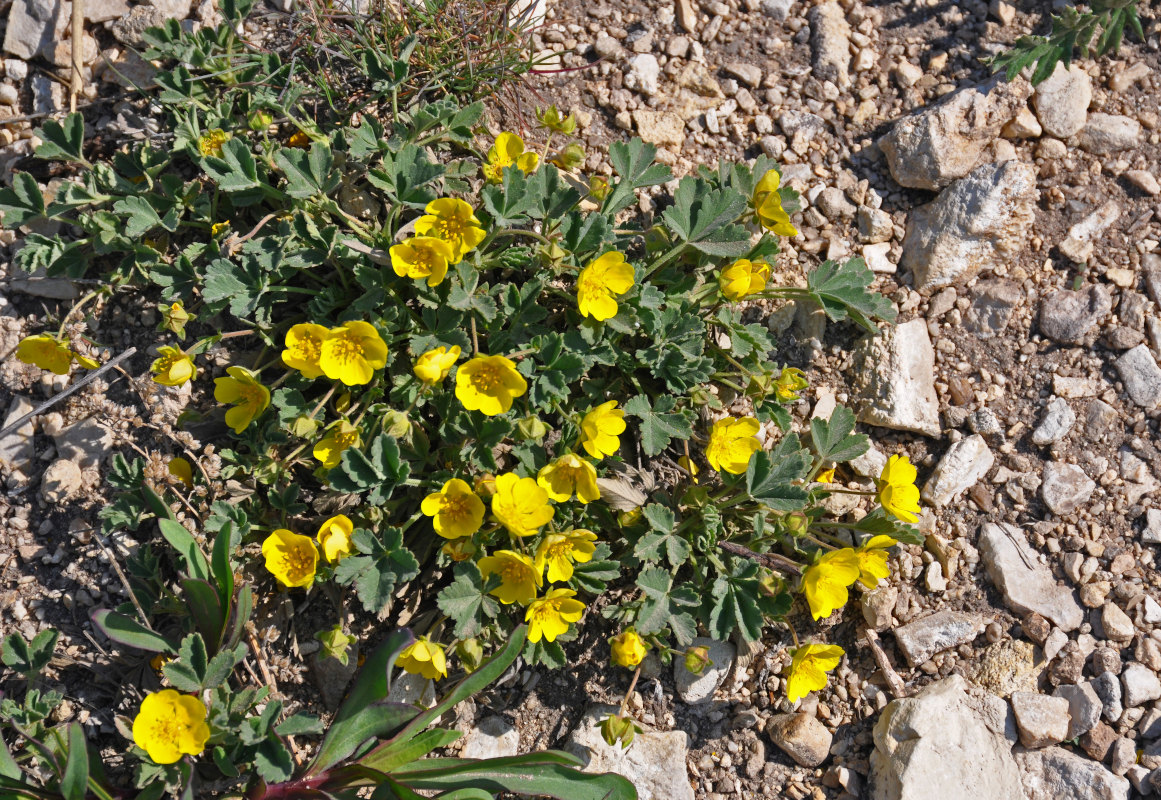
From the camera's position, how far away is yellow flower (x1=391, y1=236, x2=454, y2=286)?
2.91 meters

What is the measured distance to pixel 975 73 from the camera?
13.1 feet

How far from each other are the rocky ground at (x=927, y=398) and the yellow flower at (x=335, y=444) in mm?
843

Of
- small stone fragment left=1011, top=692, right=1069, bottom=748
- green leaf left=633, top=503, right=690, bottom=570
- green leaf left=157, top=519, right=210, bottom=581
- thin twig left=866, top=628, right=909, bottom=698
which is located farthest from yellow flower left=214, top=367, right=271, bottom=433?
small stone fragment left=1011, top=692, right=1069, bottom=748

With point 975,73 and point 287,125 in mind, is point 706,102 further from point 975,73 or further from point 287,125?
point 287,125

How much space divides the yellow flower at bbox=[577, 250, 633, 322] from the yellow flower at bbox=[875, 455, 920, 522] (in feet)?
3.65

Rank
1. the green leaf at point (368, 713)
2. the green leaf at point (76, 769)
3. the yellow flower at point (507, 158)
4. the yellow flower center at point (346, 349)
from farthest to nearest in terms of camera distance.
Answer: the yellow flower at point (507, 158)
the yellow flower center at point (346, 349)
the green leaf at point (368, 713)
the green leaf at point (76, 769)

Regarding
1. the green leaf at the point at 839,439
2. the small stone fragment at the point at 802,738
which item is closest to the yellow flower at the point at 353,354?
the green leaf at the point at 839,439

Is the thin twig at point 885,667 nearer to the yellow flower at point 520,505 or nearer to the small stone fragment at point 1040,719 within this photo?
the small stone fragment at point 1040,719

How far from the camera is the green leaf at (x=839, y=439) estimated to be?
321cm

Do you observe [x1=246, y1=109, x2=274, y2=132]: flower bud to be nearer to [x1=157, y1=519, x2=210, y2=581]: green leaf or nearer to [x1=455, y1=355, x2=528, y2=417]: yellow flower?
[x1=455, y1=355, x2=528, y2=417]: yellow flower

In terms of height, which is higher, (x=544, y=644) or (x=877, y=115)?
(x=877, y=115)

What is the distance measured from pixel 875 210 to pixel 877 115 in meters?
0.49

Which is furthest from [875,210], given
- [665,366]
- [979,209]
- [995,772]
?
[995,772]

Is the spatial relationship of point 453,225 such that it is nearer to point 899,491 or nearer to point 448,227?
point 448,227
